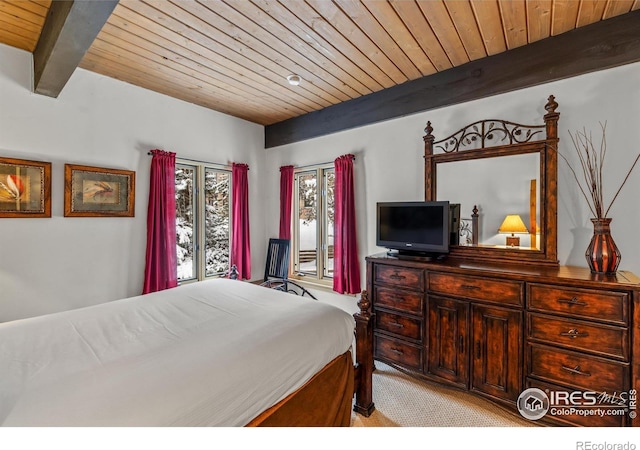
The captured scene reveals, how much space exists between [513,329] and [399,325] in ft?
2.84

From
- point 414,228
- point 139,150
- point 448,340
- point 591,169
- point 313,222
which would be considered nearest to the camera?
point 591,169

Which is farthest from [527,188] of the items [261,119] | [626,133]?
[261,119]

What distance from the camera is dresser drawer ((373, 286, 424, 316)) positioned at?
8.06 feet

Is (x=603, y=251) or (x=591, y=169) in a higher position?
(x=591, y=169)

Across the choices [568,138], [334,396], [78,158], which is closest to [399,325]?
[334,396]

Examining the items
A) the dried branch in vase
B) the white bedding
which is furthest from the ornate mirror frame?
the white bedding

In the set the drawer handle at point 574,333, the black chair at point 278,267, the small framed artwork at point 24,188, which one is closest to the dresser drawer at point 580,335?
the drawer handle at point 574,333

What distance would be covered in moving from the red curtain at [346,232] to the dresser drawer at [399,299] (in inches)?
26.5

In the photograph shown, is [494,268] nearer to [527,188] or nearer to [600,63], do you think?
[527,188]

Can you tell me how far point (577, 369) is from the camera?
181cm

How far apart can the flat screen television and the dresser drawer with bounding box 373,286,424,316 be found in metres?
0.38

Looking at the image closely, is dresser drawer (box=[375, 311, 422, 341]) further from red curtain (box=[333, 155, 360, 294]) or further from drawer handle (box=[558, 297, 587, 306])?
drawer handle (box=[558, 297, 587, 306])

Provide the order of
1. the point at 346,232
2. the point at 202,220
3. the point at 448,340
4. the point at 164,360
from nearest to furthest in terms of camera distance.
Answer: the point at 164,360 < the point at 448,340 < the point at 346,232 < the point at 202,220

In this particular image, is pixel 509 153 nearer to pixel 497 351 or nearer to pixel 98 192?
pixel 497 351
